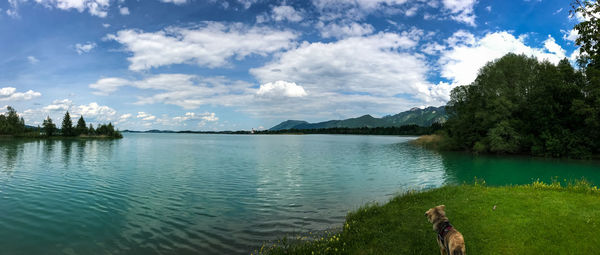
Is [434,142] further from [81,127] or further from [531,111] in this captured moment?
[81,127]

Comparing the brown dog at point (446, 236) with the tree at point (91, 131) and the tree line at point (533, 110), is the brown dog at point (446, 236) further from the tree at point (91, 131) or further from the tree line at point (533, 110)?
the tree at point (91, 131)

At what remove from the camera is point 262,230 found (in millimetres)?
14164

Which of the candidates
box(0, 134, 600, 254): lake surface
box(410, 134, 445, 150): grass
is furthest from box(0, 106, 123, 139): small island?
box(410, 134, 445, 150): grass

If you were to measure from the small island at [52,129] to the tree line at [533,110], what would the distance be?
178 metres

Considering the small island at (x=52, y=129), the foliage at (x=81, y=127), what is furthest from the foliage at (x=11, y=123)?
the foliage at (x=81, y=127)

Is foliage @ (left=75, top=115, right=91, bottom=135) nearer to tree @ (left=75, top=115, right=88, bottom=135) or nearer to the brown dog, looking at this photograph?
tree @ (left=75, top=115, right=88, bottom=135)

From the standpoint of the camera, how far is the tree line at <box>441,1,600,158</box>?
52.5 meters

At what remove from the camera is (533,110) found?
58469 mm

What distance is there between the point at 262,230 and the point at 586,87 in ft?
223

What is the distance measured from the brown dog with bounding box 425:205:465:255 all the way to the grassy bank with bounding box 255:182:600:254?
Answer: 5.13 ft

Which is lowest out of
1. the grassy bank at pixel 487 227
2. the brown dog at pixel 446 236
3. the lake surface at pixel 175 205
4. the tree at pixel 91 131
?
the lake surface at pixel 175 205

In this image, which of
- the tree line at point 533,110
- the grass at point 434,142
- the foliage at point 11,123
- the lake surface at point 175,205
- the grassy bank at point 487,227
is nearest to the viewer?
the grassy bank at point 487,227

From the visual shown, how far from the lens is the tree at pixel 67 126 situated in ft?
496

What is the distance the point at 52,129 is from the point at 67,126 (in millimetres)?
6262
